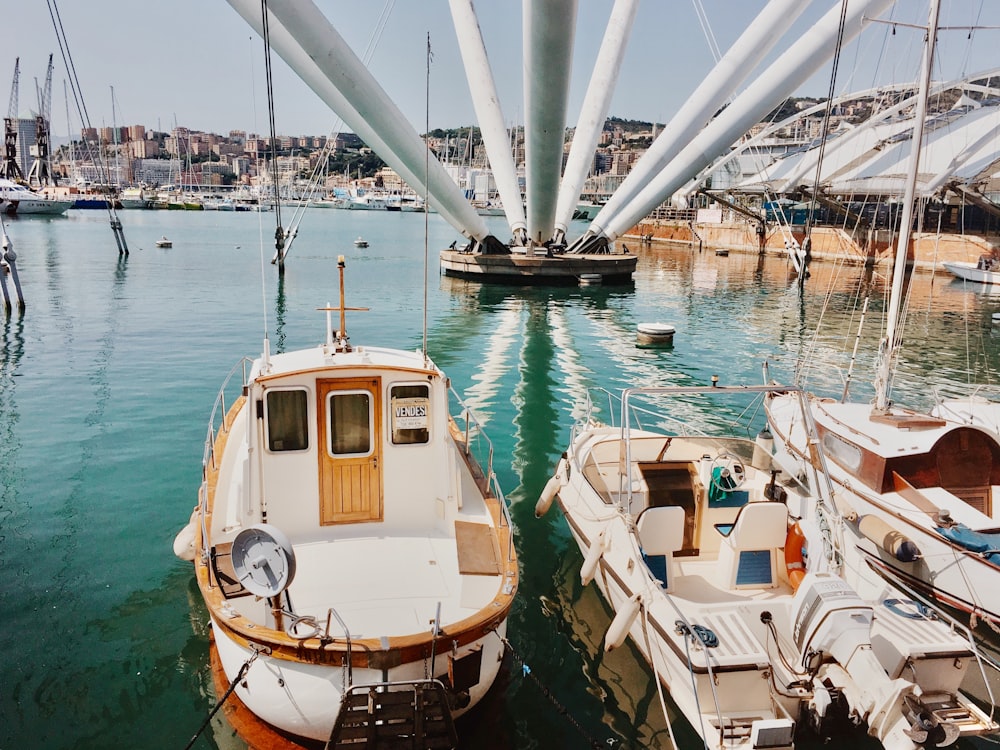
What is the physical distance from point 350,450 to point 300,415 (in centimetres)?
63

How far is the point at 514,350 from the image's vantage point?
75.8 feet

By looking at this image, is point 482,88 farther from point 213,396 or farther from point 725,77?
point 213,396

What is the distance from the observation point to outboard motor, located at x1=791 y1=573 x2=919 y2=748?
519 cm

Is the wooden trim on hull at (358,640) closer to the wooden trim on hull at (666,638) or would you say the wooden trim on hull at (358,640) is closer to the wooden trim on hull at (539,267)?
the wooden trim on hull at (666,638)

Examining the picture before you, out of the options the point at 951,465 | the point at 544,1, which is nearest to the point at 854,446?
the point at 951,465

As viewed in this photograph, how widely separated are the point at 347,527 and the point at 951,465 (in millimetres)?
7776

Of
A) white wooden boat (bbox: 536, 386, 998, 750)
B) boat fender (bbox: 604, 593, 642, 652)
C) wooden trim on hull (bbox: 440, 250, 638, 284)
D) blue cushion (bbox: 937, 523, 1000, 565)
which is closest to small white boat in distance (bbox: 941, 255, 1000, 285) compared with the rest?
wooden trim on hull (bbox: 440, 250, 638, 284)

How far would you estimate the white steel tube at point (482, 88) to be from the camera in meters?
32.0

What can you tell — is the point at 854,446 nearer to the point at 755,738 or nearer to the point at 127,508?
the point at 755,738

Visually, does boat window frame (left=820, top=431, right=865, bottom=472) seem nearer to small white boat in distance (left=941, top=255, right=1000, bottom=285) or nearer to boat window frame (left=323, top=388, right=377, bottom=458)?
boat window frame (left=323, top=388, right=377, bottom=458)

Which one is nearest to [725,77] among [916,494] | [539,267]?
[539,267]

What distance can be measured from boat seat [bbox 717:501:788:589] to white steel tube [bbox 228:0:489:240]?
1249 cm

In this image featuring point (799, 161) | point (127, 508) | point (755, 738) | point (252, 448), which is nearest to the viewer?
point (755, 738)

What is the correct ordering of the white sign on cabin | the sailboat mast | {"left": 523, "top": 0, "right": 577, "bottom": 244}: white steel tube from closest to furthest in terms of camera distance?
the white sign on cabin → the sailboat mast → {"left": 523, "top": 0, "right": 577, "bottom": 244}: white steel tube
